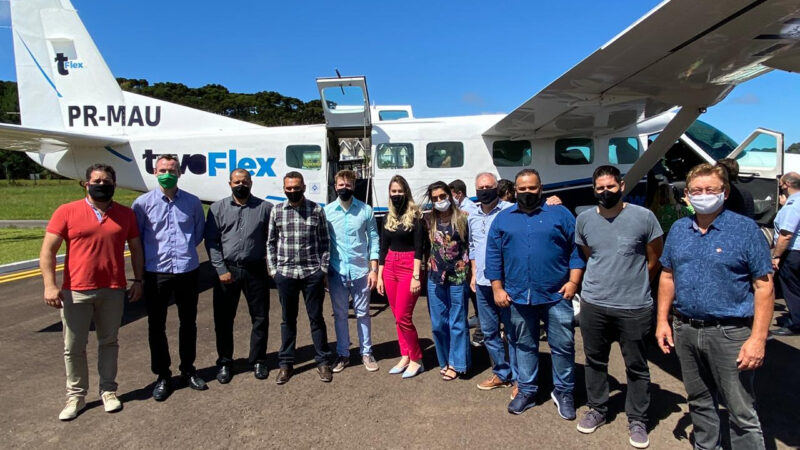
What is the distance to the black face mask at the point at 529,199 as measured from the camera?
330 cm

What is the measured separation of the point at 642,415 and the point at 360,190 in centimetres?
674

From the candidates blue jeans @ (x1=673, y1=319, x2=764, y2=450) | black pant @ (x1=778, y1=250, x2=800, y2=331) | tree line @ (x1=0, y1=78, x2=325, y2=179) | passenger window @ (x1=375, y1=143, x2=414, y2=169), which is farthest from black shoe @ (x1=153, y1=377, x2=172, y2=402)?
tree line @ (x1=0, y1=78, x2=325, y2=179)

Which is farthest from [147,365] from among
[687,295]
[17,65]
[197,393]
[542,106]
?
[17,65]

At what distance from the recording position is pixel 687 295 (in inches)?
101

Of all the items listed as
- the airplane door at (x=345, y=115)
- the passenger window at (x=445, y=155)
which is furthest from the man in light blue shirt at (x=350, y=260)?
the passenger window at (x=445, y=155)

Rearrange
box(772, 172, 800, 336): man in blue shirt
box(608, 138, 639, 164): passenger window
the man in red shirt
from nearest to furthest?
the man in red shirt → box(772, 172, 800, 336): man in blue shirt → box(608, 138, 639, 164): passenger window

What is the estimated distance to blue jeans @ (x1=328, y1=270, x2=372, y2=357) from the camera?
432 centimetres

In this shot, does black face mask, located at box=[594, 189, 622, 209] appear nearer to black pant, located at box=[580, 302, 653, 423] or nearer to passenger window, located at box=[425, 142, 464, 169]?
black pant, located at box=[580, 302, 653, 423]

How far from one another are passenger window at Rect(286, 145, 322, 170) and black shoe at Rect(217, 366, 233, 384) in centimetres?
463

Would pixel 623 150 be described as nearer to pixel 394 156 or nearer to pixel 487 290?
pixel 394 156

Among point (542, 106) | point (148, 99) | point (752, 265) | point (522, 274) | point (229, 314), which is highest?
point (148, 99)

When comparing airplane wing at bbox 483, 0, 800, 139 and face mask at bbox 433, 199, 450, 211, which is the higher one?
airplane wing at bbox 483, 0, 800, 139

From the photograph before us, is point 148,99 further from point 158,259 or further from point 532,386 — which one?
point 532,386

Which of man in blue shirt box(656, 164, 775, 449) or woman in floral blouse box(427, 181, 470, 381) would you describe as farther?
woman in floral blouse box(427, 181, 470, 381)
